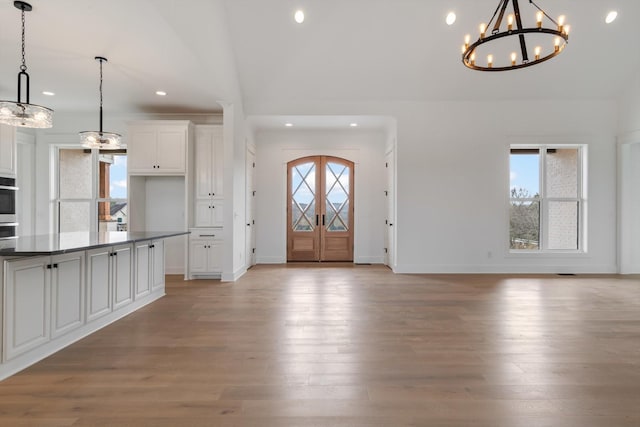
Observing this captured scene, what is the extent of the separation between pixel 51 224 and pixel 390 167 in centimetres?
666

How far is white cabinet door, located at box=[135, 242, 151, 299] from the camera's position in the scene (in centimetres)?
→ 383

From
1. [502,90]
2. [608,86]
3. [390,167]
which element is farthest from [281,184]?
[608,86]

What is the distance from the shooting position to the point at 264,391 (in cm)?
209

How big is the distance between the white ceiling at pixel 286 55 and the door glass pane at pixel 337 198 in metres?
1.68

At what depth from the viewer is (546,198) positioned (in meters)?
6.29

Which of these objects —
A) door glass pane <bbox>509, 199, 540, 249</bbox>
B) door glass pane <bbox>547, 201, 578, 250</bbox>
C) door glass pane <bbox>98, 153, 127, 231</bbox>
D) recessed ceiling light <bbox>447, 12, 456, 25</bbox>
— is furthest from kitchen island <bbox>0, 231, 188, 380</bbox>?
door glass pane <bbox>547, 201, 578, 250</bbox>

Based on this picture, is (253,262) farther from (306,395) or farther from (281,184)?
(306,395)

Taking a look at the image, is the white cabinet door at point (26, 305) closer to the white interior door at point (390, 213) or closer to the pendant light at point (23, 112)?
the pendant light at point (23, 112)

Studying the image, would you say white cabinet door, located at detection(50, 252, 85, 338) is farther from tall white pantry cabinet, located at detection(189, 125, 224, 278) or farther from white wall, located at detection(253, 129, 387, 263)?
white wall, located at detection(253, 129, 387, 263)

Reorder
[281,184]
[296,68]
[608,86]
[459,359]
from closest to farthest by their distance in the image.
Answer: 1. [459,359]
2. [296,68]
3. [608,86]
4. [281,184]

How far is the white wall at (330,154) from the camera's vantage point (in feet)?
24.0

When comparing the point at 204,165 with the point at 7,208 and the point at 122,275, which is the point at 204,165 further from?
the point at 7,208

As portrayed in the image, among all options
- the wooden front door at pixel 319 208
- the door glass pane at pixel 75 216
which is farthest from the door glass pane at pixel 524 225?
the door glass pane at pixel 75 216

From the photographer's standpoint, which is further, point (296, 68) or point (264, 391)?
point (296, 68)
